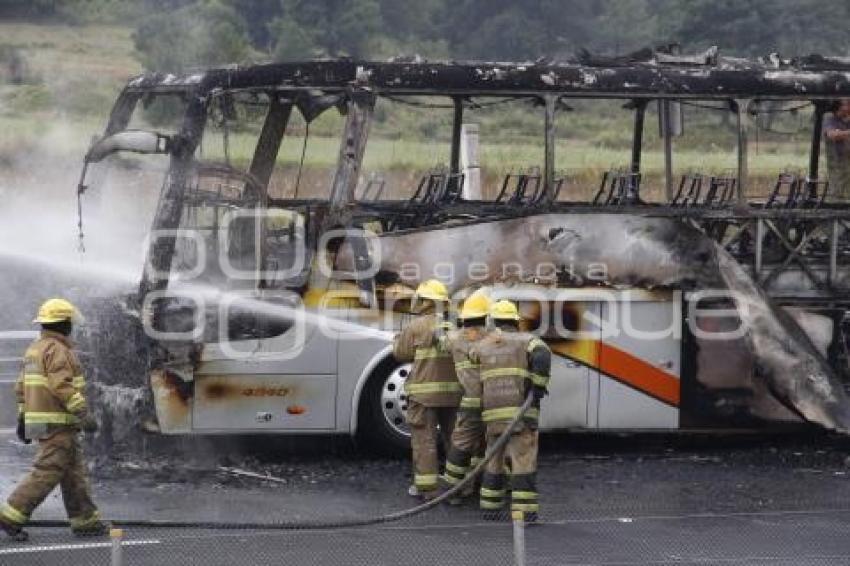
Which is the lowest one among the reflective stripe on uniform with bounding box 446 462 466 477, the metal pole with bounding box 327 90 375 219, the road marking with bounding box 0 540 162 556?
the road marking with bounding box 0 540 162 556

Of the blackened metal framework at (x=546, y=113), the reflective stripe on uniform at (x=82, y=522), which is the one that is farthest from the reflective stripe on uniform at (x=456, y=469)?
the reflective stripe on uniform at (x=82, y=522)

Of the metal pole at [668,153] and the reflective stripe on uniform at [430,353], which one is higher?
the metal pole at [668,153]

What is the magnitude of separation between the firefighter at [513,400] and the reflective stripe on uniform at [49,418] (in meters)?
2.64

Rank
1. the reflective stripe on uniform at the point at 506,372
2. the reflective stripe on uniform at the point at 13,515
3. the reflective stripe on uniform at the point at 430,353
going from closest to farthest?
the reflective stripe on uniform at the point at 13,515 → the reflective stripe on uniform at the point at 506,372 → the reflective stripe on uniform at the point at 430,353

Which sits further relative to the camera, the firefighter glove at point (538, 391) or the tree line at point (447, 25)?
the tree line at point (447, 25)

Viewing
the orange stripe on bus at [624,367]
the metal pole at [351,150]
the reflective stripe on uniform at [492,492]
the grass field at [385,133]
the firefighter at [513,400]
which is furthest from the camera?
the grass field at [385,133]

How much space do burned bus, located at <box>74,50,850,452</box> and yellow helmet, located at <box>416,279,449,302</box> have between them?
0.88 m

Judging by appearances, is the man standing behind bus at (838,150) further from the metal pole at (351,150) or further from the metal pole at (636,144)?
the metal pole at (351,150)

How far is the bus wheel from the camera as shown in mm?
12773

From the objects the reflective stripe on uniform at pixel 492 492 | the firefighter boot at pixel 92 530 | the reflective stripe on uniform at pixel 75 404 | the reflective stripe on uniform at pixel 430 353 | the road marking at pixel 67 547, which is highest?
the reflective stripe on uniform at pixel 430 353

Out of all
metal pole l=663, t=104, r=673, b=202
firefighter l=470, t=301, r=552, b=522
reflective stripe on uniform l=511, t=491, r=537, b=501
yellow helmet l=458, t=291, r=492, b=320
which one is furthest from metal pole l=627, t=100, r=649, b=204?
reflective stripe on uniform l=511, t=491, r=537, b=501

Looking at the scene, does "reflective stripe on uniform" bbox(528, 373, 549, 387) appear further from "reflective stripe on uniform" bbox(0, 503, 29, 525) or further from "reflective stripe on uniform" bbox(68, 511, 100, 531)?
"reflective stripe on uniform" bbox(0, 503, 29, 525)

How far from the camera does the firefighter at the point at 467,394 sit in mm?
11258

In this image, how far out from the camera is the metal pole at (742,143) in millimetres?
13281
